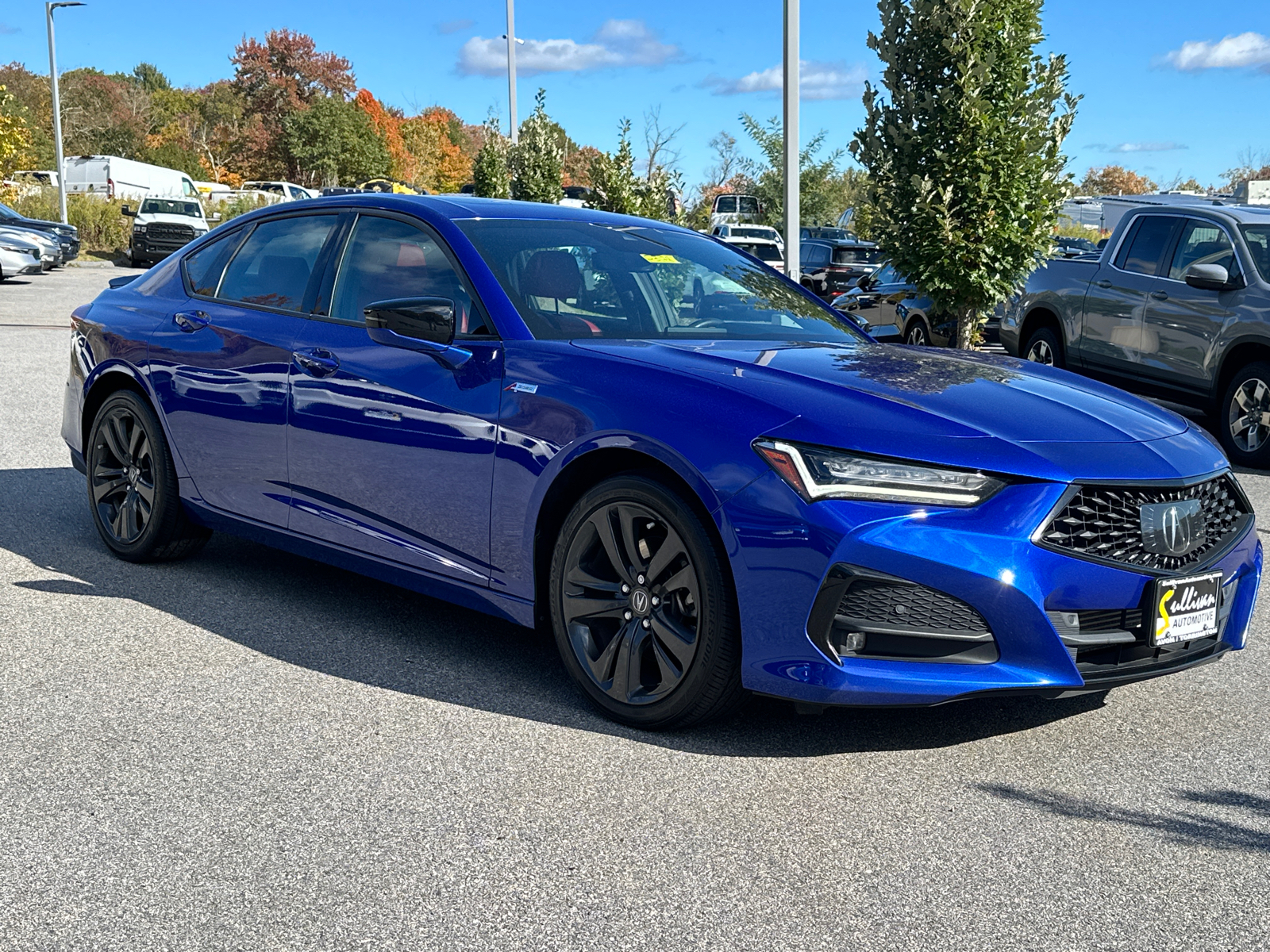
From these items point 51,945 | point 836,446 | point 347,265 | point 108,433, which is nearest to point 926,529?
point 836,446

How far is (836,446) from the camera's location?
3697mm

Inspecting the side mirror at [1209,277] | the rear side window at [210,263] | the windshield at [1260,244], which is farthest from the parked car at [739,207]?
the rear side window at [210,263]

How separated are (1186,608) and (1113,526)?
0.37m

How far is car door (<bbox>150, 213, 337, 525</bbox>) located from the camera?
530 centimetres

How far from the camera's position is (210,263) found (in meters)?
6.07

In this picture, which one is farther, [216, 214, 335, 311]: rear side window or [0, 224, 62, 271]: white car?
[0, 224, 62, 271]: white car

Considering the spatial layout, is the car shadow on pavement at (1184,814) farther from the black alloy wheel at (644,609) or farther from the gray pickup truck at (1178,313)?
the gray pickup truck at (1178,313)

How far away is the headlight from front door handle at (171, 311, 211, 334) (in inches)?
120

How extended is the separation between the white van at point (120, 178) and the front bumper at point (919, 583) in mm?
49883

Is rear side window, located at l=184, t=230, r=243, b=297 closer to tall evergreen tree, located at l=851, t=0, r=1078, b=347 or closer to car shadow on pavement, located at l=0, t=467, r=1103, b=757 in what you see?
car shadow on pavement, located at l=0, t=467, r=1103, b=757

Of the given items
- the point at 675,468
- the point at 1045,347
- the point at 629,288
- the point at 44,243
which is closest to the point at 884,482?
the point at 675,468

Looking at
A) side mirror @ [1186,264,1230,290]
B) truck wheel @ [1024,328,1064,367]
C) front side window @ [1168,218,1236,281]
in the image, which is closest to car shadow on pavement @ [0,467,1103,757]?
side mirror @ [1186,264,1230,290]

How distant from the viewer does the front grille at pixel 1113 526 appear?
3.68m

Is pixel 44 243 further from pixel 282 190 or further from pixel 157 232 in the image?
pixel 282 190
